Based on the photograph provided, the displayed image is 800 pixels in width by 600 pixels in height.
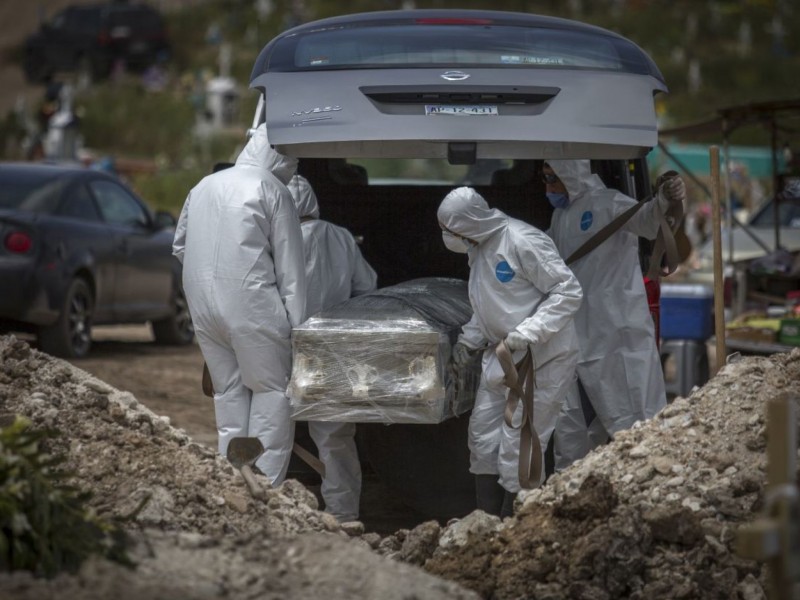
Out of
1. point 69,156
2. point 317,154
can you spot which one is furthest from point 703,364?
point 69,156

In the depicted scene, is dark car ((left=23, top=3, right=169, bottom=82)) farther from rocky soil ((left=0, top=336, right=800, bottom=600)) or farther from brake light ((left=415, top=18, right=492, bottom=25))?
rocky soil ((left=0, top=336, right=800, bottom=600))

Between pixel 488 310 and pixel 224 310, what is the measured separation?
1136 mm

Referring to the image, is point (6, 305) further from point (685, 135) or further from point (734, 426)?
point (734, 426)

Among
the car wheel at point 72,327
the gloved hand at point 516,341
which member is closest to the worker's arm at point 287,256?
the gloved hand at point 516,341

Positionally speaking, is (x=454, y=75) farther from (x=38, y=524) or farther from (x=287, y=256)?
(x=38, y=524)

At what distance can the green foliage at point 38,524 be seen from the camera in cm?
439

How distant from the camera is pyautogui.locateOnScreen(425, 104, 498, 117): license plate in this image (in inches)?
263

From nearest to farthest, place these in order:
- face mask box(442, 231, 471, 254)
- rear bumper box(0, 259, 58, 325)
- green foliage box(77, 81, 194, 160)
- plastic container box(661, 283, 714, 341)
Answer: face mask box(442, 231, 471, 254), plastic container box(661, 283, 714, 341), rear bumper box(0, 259, 58, 325), green foliage box(77, 81, 194, 160)

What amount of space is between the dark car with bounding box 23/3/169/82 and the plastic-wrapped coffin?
37080 millimetres

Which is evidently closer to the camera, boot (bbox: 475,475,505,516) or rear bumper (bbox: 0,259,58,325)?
boot (bbox: 475,475,505,516)

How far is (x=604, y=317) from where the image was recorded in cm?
789

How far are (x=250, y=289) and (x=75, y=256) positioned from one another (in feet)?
20.9

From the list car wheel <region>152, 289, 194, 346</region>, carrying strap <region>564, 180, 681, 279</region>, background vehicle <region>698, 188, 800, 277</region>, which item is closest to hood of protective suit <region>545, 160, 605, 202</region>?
carrying strap <region>564, 180, 681, 279</region>

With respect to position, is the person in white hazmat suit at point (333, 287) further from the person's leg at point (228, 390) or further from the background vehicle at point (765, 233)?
the background vehicle at point (765, 233)
